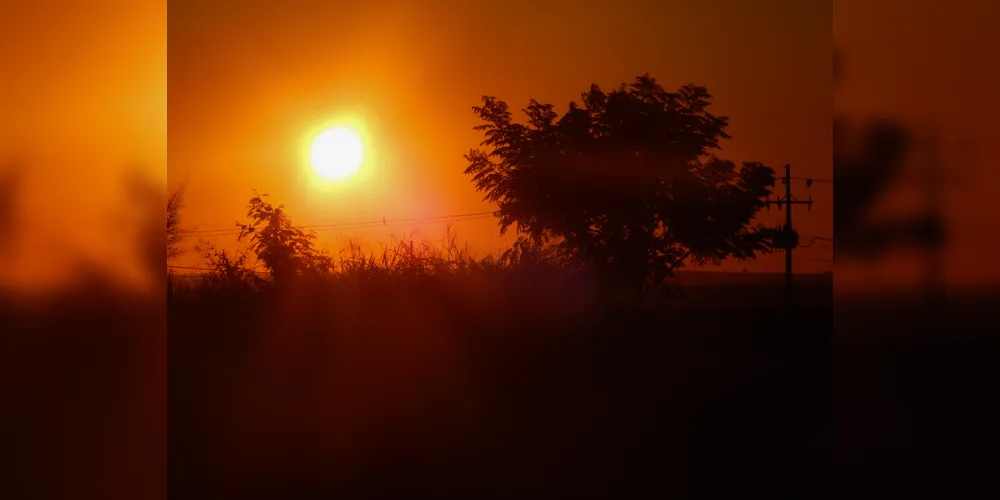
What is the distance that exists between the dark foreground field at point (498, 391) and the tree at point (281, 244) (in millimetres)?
179

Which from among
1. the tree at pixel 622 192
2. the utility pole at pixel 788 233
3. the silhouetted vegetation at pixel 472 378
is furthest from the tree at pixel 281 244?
the utility pole at pixel 788 233

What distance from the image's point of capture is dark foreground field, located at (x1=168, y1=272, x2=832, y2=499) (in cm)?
322

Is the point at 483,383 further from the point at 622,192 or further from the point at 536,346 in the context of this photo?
the point at 622,192

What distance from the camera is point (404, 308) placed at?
5.05 metres

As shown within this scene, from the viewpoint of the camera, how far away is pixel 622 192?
5.41 metres

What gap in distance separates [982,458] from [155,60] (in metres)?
3.51

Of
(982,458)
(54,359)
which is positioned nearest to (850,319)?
(982,458)

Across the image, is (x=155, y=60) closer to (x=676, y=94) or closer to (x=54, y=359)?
(x=54, y=359)

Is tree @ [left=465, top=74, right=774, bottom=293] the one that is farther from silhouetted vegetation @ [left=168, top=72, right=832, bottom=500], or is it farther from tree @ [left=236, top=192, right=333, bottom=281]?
tree @ [left=236, top=192, right=333, bottom=281]

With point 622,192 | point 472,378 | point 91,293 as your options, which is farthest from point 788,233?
point 91,293

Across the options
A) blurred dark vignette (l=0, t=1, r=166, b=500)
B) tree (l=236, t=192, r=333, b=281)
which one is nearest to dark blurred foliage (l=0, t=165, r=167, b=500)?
blurred dark vignette (l=0, t=1, r=166, b=500)

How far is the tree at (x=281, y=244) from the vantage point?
5.04m

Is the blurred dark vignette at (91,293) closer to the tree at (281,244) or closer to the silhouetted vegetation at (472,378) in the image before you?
the silhouetted vegetation at (472,378)

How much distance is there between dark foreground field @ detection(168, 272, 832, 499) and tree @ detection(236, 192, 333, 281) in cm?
18
